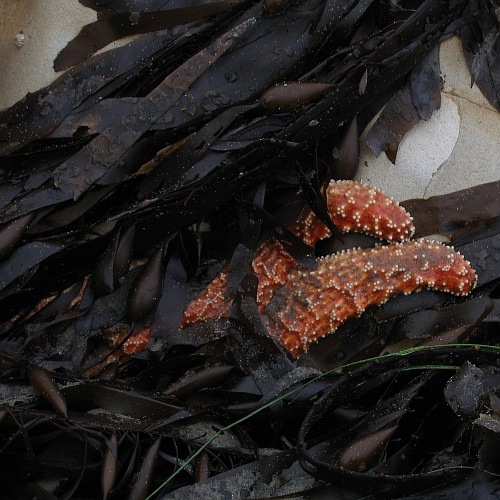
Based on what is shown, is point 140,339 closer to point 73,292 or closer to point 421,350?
point 73,292

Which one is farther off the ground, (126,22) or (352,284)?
(126,22)

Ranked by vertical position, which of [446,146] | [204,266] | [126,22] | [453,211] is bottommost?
[453,211]

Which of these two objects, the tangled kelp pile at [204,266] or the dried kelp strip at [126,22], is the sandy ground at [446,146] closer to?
the tangled kelp pile at [204,266]

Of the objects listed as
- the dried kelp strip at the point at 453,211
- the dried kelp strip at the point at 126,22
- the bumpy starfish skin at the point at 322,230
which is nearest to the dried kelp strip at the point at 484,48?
the dried kelp strip at the point at 453,211

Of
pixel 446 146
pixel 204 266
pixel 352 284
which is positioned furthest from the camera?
pixel 446 146

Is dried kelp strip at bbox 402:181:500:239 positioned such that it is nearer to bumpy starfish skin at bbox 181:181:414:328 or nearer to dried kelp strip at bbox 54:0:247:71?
bumpy starfish skin at bbox 181:181:414:328

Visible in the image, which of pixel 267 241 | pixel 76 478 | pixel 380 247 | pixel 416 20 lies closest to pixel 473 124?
pixel 416 20

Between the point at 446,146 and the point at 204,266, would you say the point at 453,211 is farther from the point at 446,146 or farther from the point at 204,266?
the point at 204,266

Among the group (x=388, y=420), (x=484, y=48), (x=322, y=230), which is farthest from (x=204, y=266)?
(x=484, y=48)
